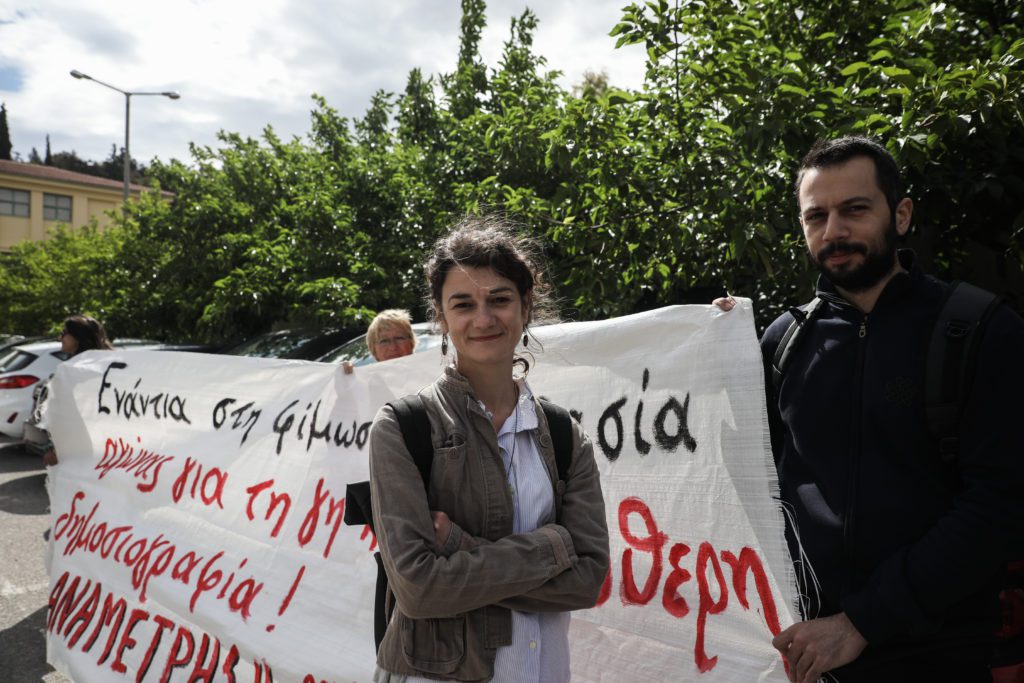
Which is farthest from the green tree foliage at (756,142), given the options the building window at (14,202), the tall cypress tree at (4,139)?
the tall cypress tree at (4,139)

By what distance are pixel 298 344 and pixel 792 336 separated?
23.1 ft

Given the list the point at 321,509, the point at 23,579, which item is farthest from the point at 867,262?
the point at 23,579

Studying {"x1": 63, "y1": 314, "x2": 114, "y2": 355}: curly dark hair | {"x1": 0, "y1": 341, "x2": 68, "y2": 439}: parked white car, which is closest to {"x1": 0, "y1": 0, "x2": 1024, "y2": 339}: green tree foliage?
{"x1": 63, "y1": 314, "x2": 114, "y2": 355}: curly dark hair

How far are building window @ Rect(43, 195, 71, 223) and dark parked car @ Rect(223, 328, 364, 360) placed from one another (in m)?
43.7

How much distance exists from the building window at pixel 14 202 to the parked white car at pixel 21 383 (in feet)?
138

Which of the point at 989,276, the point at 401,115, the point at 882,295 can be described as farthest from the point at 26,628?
the point at 401,115

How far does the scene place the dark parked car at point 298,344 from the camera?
7938 millimetres

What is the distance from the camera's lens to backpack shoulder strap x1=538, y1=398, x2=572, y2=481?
1796mm

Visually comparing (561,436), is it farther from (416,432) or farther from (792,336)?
(792,336)

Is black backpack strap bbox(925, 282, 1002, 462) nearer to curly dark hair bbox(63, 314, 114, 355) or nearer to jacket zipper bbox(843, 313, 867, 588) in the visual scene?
jacket zipper bbox(843, 313, 867, 588)

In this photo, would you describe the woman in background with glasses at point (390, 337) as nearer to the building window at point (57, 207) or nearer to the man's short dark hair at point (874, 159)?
the man's short dark hair at point (874, 159)

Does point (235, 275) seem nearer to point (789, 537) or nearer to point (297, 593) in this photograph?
point (297, 593)

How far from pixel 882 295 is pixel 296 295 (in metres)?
8.87

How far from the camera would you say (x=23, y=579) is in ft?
16.3
